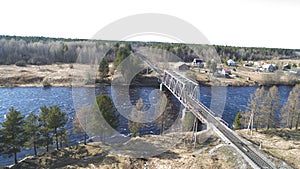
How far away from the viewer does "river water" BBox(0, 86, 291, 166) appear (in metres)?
45.4

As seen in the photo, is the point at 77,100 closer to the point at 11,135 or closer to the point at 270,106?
the point at 11,135

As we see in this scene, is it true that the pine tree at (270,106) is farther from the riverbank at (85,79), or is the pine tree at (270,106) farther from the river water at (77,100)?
the riverbank at (85,79)

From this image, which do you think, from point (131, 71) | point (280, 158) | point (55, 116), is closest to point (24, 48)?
point (131, 71)

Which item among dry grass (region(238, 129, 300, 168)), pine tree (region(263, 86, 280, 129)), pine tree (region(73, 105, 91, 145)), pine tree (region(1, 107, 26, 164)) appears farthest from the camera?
pine tree (region(263, 86, 280, 129))

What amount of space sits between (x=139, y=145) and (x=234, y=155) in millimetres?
11544

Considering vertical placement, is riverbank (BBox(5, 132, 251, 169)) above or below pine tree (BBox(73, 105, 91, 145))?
below

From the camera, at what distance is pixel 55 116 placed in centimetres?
2711

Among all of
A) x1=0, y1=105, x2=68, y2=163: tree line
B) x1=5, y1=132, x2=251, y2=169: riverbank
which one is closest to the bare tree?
x1=5, y1=132, x2=251, y2=169: riverbank

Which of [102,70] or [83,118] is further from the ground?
[102,70]

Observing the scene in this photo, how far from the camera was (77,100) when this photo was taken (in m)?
54.9

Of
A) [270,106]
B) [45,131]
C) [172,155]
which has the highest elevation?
[270,106]

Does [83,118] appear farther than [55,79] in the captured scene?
No

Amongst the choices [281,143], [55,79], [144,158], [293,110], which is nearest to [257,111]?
[293,110]

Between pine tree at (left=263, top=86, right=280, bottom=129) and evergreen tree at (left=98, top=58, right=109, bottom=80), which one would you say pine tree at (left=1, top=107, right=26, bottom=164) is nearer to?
pine tree at (left=263, top=86, right=280, bottom=129)
